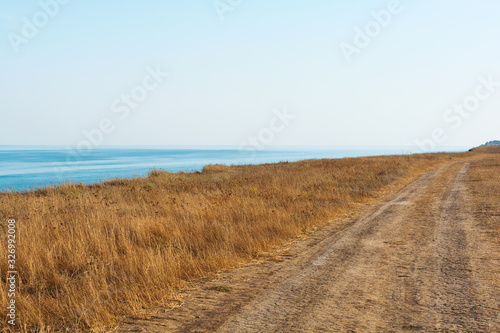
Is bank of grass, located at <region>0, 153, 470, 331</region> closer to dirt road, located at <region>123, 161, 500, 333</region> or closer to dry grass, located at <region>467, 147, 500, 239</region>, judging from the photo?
dirt road, located at <region>123, 161, 500, 333</region>

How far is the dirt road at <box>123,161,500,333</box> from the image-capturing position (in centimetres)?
409

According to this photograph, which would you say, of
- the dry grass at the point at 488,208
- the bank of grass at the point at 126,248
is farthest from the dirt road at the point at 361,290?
the bank of grass at the point at 126,248

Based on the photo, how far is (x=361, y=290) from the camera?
5105mm

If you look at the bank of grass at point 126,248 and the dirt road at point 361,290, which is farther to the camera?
the bank of grass at point 126,248

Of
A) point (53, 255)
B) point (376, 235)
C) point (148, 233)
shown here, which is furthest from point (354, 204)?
point (53, 255)

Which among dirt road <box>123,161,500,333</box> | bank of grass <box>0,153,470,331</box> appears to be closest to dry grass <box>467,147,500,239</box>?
dirt road <box>123,161,500,333</box>

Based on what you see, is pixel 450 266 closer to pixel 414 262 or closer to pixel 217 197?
pixel 414 262

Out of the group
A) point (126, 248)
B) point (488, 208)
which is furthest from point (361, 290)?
point (488, 208)

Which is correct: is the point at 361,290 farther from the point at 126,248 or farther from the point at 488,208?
the point at 488,208

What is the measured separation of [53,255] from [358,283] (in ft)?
17.8

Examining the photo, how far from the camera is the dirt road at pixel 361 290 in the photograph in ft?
13.4

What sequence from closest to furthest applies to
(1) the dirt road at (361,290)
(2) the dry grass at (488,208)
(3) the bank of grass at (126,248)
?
(1) the dirt road at (361,290), (3) the bank of grass at (126,248), (2) the dry grass at (488,208)

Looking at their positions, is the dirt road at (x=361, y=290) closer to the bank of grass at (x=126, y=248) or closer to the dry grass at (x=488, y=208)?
the dry grass at (x=488, y=208)

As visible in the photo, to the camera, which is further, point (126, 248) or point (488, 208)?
point (488, 208)
